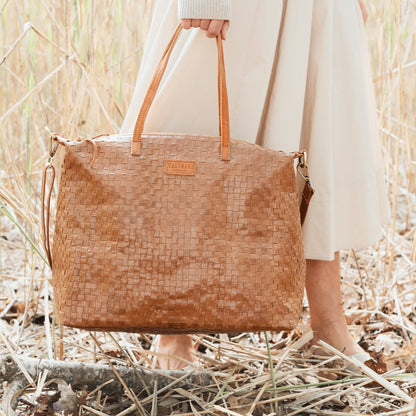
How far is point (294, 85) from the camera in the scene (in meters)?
1.07

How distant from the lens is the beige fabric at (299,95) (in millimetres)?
1059

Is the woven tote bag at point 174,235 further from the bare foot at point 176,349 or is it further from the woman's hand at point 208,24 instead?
the bare foot at point 176,349

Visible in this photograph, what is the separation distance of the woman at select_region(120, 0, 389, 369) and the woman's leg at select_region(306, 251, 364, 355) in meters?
0.08

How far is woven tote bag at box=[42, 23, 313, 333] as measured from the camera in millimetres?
904

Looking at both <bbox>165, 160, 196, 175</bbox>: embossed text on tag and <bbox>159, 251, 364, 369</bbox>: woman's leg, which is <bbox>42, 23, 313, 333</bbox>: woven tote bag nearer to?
<bbox>165, 160, 196, 175</bbox>: embossed text on tag

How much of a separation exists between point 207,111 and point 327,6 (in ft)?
0.97

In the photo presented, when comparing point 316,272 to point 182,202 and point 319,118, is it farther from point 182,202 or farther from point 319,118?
point 182,202

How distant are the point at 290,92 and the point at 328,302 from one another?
46 cm

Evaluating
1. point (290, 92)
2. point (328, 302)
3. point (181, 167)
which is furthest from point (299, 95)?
point (328, 302)

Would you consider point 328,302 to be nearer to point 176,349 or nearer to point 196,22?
point 176,349

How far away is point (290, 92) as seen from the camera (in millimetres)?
1074

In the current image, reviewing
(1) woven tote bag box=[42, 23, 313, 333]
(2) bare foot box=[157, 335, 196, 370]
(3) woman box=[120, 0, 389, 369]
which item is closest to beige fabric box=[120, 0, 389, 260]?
(3) woman box=[120, 0, 389, 369]

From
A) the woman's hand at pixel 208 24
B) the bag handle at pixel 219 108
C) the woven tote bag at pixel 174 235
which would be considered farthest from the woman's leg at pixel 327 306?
the woman's hand at pixel 208 24

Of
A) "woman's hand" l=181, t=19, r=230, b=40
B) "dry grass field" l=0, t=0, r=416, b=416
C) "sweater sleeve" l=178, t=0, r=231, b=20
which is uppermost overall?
"sweater sleeve" l=178, t=0, r=231, b=20
